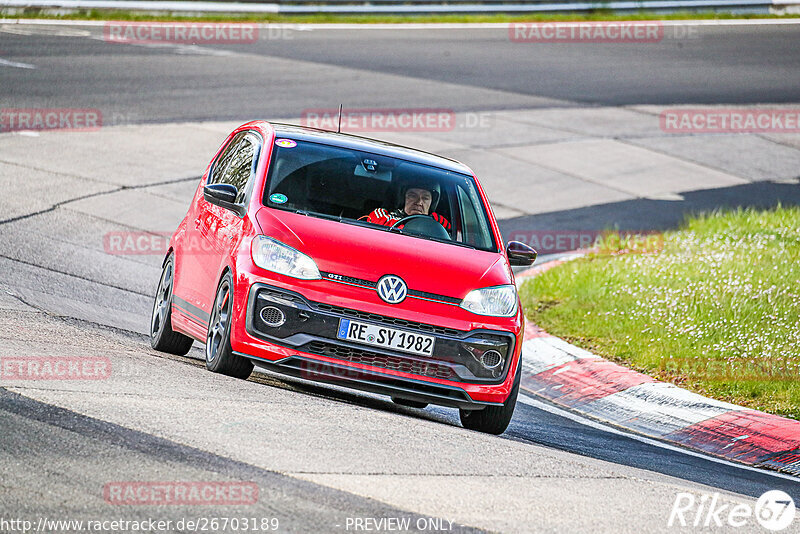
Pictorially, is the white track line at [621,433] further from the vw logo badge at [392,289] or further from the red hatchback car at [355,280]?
the vw logo badge at [392,289]

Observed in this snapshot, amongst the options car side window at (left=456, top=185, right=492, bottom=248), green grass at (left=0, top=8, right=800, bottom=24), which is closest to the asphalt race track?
green grass at (left=0, top=8, right=800, bottom=24)

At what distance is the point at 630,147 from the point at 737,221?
5741mm

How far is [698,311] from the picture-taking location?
11.2 m

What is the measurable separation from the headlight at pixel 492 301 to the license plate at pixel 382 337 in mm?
382

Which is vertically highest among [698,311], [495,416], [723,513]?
[723,513]

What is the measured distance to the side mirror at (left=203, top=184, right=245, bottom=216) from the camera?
7.83 meters

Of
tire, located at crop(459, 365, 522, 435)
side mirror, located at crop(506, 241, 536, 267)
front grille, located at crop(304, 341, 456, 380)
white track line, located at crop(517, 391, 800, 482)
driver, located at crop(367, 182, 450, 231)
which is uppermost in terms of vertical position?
driver, located at crop(367, 182, 450, 231)

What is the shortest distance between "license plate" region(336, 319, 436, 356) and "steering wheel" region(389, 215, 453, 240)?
1050 millimetres

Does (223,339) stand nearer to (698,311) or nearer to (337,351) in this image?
(337,351)

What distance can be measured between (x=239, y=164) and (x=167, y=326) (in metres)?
1.28

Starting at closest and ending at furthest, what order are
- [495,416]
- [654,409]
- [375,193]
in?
1. [495,416]
2. [375,193]
3. [654,409]

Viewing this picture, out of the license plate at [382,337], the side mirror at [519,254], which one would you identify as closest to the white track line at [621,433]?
the side mirror at [519,254]

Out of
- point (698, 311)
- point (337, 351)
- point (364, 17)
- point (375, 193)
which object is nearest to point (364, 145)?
point (375, 193)

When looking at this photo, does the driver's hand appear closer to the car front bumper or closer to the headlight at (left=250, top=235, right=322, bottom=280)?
the car front bumper
